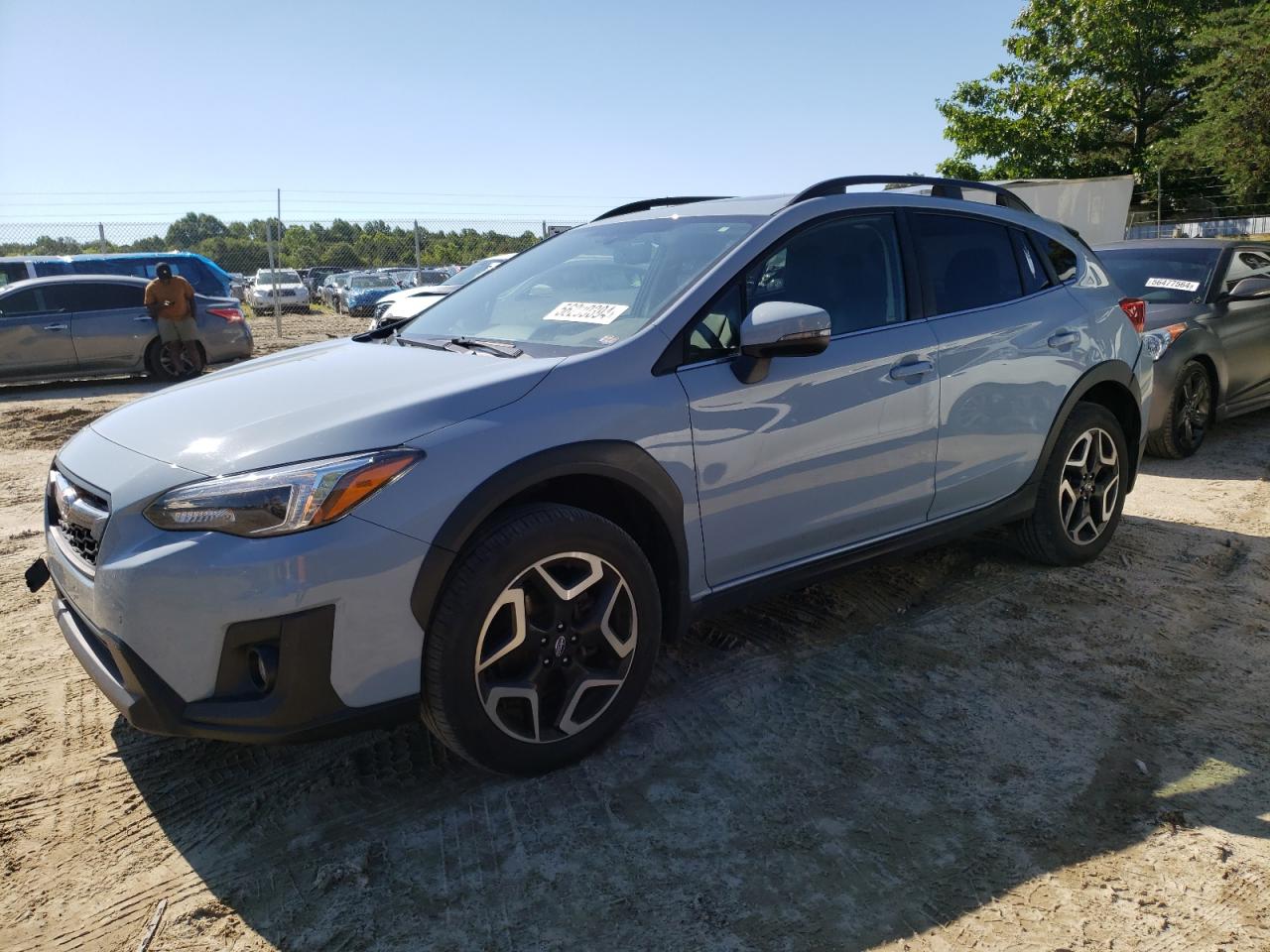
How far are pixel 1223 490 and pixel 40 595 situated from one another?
6639 mm

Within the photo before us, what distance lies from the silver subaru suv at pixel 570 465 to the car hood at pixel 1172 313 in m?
3.12

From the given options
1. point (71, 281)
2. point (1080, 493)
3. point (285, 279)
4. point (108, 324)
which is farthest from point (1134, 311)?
point (285, 279)

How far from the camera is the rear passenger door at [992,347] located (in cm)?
374

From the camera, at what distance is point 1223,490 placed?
19.6 ft

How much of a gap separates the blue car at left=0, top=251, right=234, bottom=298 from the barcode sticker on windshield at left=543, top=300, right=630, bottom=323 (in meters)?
15.4

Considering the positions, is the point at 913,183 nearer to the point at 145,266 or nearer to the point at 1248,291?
the point at 1248,291

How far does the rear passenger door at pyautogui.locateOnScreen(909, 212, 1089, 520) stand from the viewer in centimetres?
374

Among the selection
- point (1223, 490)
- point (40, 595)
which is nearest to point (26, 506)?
point (40, 595)

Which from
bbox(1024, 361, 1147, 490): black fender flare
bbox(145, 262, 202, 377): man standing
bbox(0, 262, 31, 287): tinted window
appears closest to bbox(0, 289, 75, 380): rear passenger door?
bbox(145, 262, 202, 377): man standing

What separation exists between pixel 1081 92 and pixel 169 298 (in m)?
31.5

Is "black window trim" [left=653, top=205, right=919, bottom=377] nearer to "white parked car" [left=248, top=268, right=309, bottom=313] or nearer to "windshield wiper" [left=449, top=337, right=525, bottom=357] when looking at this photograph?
"windshield wiper" [left=449, top=337, right=525, bottom=357]

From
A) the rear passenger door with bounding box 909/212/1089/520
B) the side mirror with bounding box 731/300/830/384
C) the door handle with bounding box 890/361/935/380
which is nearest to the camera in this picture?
the side mirror with bounding box 731/300/830/384

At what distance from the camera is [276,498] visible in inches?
90.9

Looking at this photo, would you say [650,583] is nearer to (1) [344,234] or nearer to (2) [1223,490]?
(2) [1223,490]
